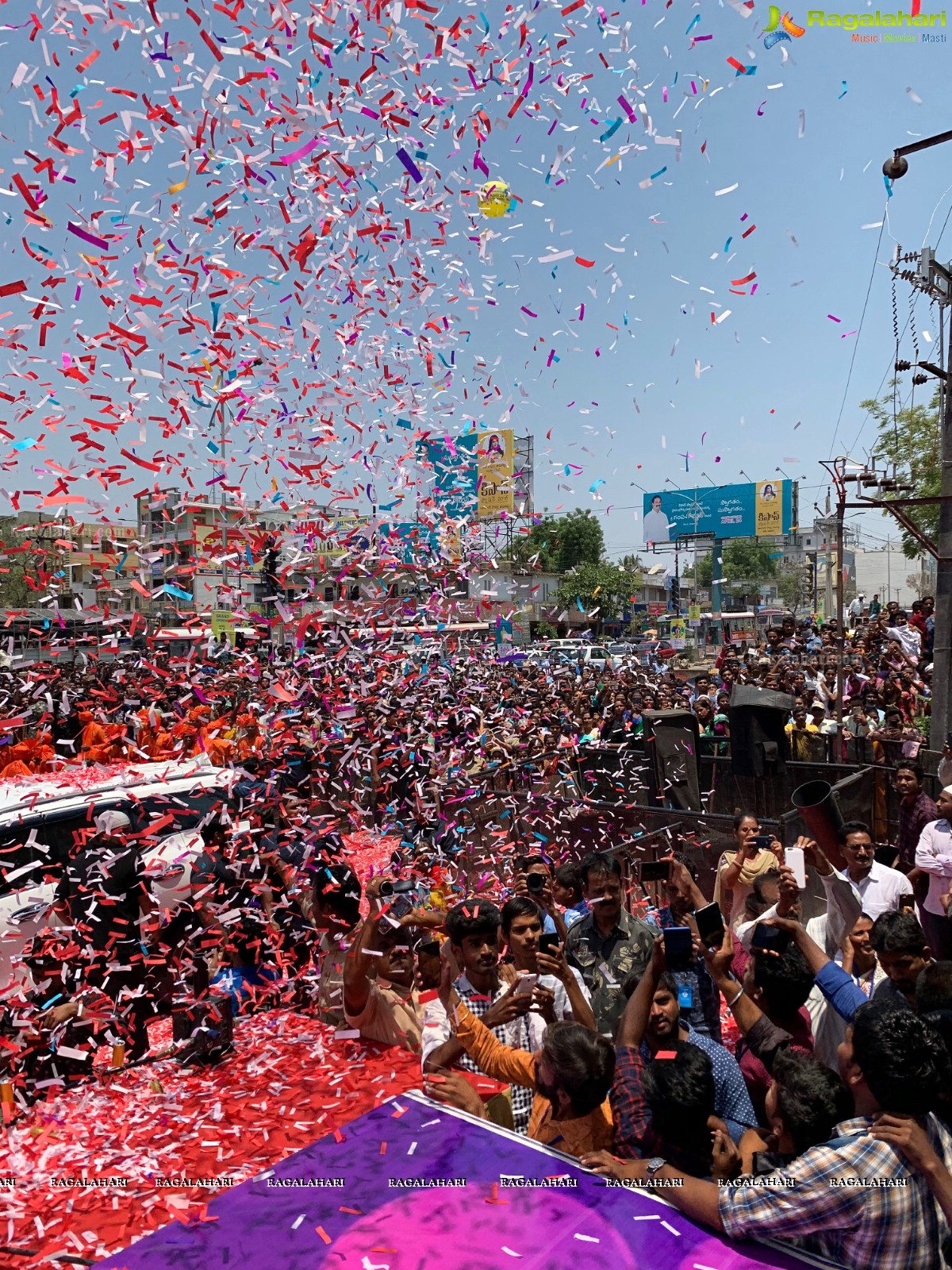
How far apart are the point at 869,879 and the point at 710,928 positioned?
1.96m

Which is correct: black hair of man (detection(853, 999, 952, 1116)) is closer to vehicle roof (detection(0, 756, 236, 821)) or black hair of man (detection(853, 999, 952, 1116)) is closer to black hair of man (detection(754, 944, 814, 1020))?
black hair of man (detection(754, 944, 814, 1020))

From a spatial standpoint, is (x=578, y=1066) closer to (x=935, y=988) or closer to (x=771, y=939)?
(x=771, y=939)

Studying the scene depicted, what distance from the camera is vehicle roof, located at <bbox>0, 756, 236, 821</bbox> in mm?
6289

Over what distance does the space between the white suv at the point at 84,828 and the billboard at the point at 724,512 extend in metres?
45.4

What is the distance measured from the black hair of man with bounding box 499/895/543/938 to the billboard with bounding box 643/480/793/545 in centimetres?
4765

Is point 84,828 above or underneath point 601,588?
underneath

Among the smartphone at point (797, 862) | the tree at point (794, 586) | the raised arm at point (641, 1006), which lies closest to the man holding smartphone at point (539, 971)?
the raised arm at point (641, 1006)

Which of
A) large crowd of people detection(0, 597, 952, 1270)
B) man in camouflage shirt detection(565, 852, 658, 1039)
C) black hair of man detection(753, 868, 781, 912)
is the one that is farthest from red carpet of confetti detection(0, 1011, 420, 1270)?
black hair of man detection(753, 868, 781, 912)

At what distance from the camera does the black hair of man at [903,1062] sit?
207cm

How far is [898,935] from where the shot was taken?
11.2ft

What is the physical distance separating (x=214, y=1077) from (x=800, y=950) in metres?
2.73

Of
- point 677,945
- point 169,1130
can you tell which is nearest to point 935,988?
point 677,945

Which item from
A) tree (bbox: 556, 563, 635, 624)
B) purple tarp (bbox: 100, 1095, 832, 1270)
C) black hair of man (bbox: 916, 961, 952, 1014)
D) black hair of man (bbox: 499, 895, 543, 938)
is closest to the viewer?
purple tarp (bbox: 100, 1095, 832, 1270)

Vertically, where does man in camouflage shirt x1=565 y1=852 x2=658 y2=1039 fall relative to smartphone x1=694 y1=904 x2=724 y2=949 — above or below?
below
